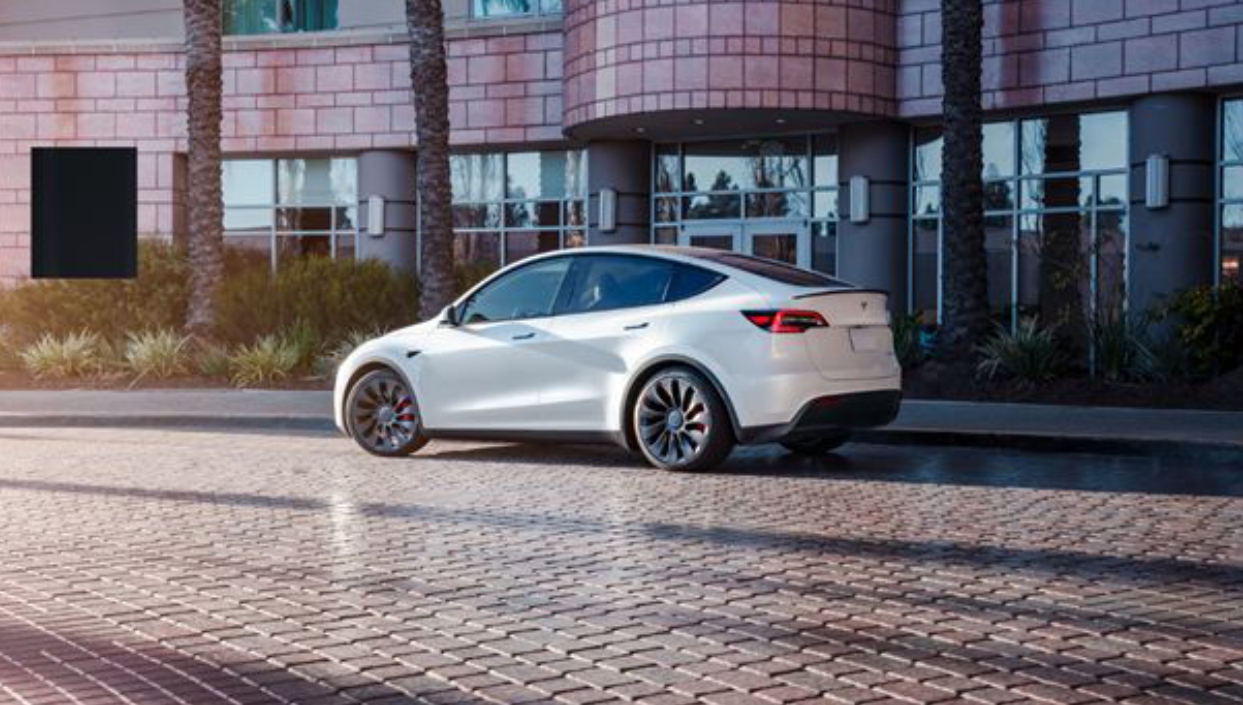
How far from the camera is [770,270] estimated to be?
41.9 feet

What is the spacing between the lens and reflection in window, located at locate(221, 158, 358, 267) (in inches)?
1291

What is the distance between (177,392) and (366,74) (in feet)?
38.0

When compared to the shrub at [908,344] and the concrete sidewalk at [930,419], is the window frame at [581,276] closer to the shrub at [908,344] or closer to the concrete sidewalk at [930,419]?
Result: the concrete sidewalk at [930,419]

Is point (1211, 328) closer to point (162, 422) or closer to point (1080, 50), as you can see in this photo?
point (1080, 50)

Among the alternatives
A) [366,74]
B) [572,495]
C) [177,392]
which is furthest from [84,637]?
[366,74]

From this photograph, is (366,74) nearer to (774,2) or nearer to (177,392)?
(774,2)

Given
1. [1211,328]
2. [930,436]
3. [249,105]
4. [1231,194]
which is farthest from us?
[249,105]

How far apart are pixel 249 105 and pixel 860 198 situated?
12329 millimetres

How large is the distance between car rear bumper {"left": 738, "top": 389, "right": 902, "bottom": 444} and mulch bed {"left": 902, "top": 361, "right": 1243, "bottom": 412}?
252 inches

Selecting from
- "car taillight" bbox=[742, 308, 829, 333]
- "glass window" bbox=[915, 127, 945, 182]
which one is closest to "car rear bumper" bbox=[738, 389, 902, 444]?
"car taillight" bbox=[742, 308, 829, 333]

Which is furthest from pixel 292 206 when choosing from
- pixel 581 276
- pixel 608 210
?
pixel 581 276

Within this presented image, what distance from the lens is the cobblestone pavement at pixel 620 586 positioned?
568 cm

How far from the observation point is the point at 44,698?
5395 mm

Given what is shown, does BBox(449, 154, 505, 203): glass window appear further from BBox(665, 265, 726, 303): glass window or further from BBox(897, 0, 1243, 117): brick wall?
BBox(665, 265, 726, 303): glass window
